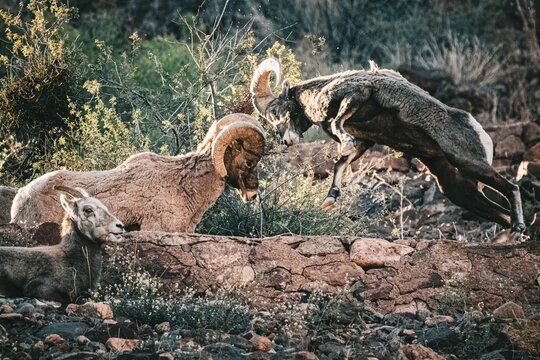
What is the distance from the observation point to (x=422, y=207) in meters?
16.4

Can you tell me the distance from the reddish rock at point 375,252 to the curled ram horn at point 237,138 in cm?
126

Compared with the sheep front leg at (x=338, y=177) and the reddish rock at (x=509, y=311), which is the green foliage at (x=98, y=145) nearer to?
the sheep front leg at (x=338, y=177)

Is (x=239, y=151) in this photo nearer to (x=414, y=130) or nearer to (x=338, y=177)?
(x=338, y=177)

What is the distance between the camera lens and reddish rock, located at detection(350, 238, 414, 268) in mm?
9203

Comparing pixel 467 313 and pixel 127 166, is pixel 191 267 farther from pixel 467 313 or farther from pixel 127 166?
pixel 467 313

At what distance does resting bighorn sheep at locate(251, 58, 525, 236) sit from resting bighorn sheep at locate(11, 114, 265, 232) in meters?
1.12

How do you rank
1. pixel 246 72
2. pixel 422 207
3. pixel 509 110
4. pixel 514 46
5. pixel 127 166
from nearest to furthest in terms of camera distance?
pixel 127 166, pixel 246 72, pixel 422 207, pixel 509 110, pixel 514 46

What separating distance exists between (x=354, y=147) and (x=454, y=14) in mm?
20334

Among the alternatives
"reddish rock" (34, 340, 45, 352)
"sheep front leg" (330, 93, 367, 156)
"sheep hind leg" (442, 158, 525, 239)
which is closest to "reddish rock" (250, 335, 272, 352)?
"reddish rock" (34, 340, 45, 352)

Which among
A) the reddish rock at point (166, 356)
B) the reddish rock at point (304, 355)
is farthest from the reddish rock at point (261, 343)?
the reddish rock at point (166, 356)

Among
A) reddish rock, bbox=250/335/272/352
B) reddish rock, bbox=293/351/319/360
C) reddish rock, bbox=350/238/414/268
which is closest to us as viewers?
reddish rock, bbox=293/351/319/360

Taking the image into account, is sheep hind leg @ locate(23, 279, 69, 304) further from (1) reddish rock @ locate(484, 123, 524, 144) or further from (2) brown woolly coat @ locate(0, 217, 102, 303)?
(1) reddish rock @ locate(484, 123, 524, 144)

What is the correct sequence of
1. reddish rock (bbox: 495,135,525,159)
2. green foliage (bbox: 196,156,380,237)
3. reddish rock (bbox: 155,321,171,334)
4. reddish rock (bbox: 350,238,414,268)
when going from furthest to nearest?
reddish rock (bbox: 495,135,525,159) → green foliage (bbox: 196,156,380,237) → reddish rock (bbox: 350,238,414,268) → reddish rock (bbox: 155,321,171,334)

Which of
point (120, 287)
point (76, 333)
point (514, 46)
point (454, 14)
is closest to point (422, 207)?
point (120, 287)
